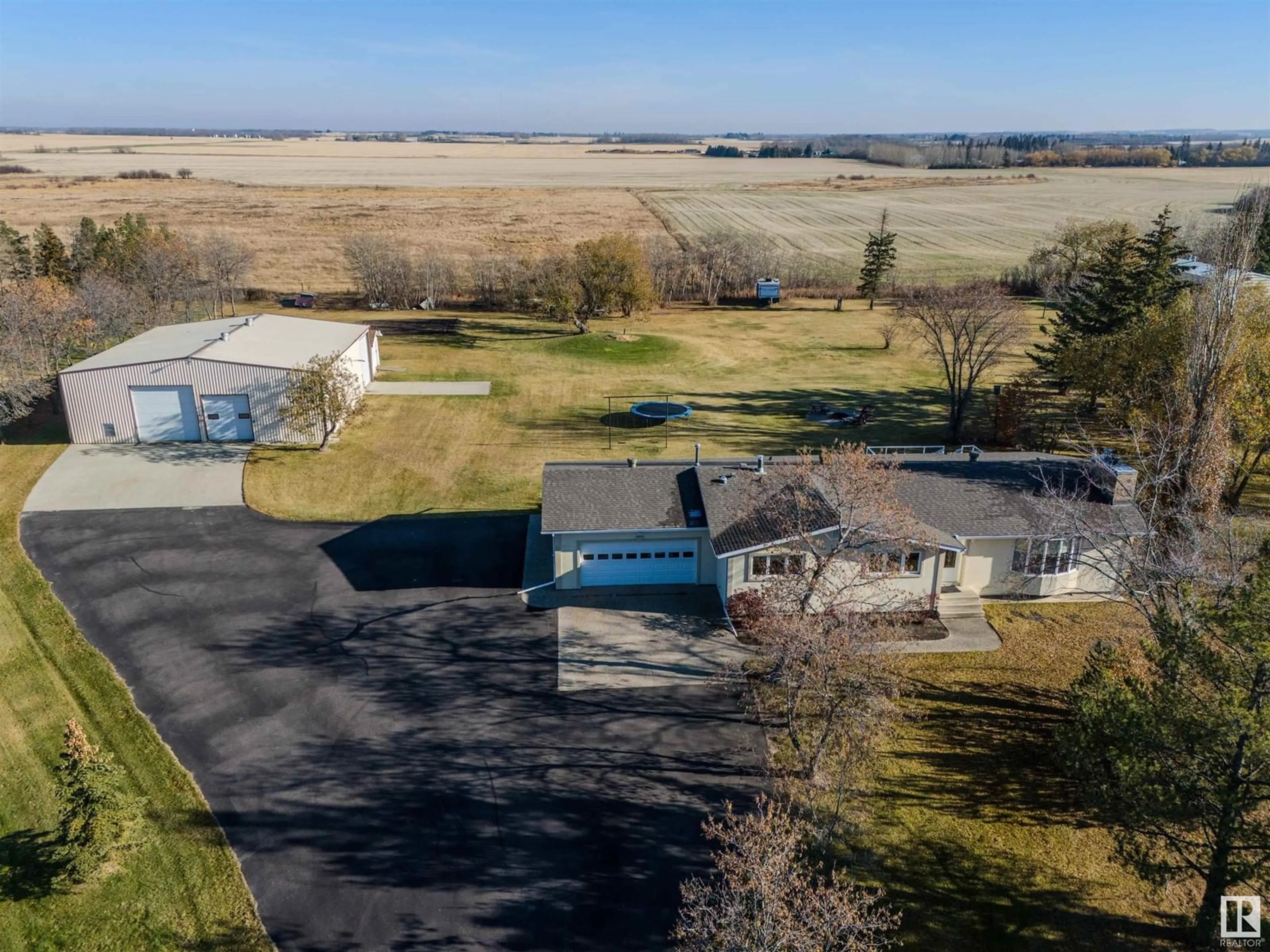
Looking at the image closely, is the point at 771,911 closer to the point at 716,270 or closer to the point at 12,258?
the point at 12,258

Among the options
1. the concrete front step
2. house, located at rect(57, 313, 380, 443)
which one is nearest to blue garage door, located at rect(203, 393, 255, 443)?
house, located at rect(57, 313, 380, 443)

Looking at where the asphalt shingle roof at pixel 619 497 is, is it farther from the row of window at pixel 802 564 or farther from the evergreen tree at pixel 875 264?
the evergreen tree at pixel 875 264

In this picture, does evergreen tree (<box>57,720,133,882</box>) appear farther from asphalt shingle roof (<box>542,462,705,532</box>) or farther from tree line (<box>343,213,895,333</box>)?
tree line (<box>343,213,895,333</box>)

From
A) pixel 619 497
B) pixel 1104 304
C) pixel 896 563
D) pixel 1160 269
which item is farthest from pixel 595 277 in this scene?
pixel 896 563


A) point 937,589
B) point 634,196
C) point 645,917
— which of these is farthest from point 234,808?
point 634,196

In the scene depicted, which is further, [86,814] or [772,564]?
[772,564]

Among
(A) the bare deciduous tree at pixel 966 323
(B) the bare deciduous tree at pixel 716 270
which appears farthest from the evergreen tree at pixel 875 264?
(A) the bare deciduous tree at pixel 966 323

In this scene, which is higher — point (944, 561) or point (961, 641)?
point (944, 561)

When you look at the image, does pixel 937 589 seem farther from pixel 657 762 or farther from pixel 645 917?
pixel 645 917
